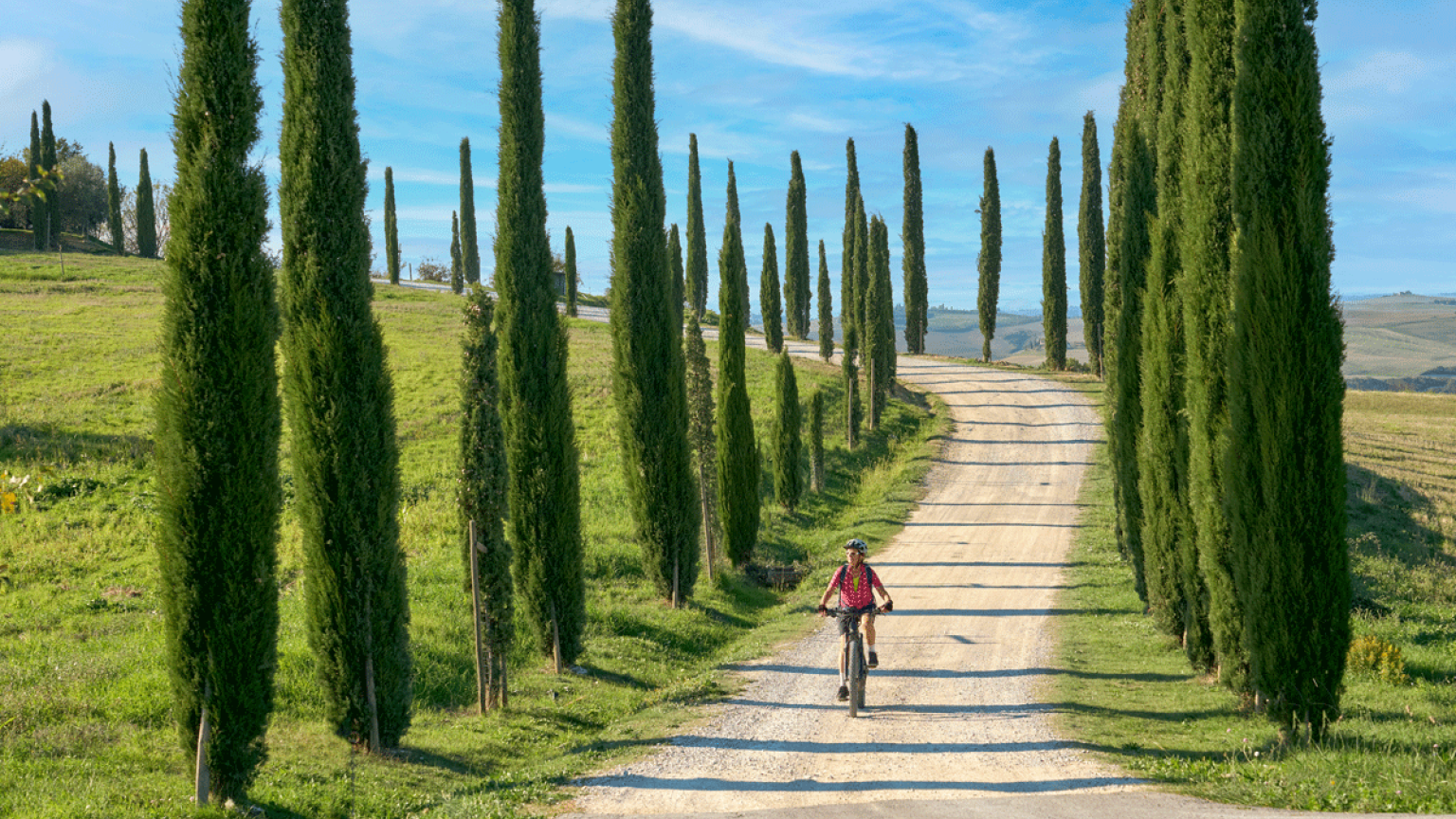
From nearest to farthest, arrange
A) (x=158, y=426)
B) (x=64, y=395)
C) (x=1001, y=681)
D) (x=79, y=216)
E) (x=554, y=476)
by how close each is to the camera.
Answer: (x=158, y=426)
(x=1001, y=681)
(x=554, y=476)
(x=64, y=395)
(x=79, y=216)

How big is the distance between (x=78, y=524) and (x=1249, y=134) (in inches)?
895

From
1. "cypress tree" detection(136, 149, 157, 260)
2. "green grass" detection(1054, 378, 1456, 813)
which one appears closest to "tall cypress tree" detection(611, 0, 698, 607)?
"green grass" detection(1054, 378, 1456, 813)

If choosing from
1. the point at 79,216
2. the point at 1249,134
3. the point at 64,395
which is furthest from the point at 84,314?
the point at 1249,134

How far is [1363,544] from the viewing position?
20.3 meters

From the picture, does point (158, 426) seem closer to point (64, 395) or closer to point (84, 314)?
point (64, 395)

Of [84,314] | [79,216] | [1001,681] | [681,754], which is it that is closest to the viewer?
[681,754]

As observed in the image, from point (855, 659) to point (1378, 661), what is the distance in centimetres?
706

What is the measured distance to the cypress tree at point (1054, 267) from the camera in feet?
164

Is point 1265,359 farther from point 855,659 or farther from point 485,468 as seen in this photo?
point 485,468

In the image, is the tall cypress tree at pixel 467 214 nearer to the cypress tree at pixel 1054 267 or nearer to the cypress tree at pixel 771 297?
the cypress tree at pixel 771 297

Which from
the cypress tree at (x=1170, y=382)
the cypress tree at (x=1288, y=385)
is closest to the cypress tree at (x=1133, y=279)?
the cypress tree at (x=1170, y=382)

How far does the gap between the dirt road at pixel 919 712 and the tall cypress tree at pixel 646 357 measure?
3.52 metres

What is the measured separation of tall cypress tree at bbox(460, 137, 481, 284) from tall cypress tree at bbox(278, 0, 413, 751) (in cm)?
5320

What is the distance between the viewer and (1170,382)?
486 inches
